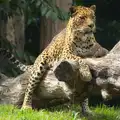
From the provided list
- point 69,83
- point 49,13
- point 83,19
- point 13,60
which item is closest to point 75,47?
point 83,19

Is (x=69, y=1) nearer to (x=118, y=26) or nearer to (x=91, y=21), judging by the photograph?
(x=118, y=26)

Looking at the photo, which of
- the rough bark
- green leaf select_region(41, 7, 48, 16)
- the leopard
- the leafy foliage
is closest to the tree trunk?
the leafy foliage

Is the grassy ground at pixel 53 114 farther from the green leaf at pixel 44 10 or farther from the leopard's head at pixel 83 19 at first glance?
the green leaf at pixel 44 10

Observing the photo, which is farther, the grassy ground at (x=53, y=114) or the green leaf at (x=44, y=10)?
the green leaf at (x=44, y=10)

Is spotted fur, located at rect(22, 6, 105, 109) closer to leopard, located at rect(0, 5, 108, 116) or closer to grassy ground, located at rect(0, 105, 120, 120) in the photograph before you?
leopard, located at rect(0, 5, 108, 116)

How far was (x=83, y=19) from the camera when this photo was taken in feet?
22.6

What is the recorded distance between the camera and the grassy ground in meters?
6.46

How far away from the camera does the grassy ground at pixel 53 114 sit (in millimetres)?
6457

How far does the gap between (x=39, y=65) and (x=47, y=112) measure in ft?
2.31

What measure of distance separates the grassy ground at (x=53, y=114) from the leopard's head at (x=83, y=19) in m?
1.08

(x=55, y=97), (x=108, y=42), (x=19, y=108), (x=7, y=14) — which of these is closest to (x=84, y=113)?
(x=55, y=97)

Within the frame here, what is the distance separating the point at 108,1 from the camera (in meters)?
10.5

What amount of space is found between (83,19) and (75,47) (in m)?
0.43

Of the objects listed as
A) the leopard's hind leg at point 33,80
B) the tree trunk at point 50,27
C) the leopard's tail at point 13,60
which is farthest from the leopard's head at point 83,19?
the tree trunk at point 50,27
